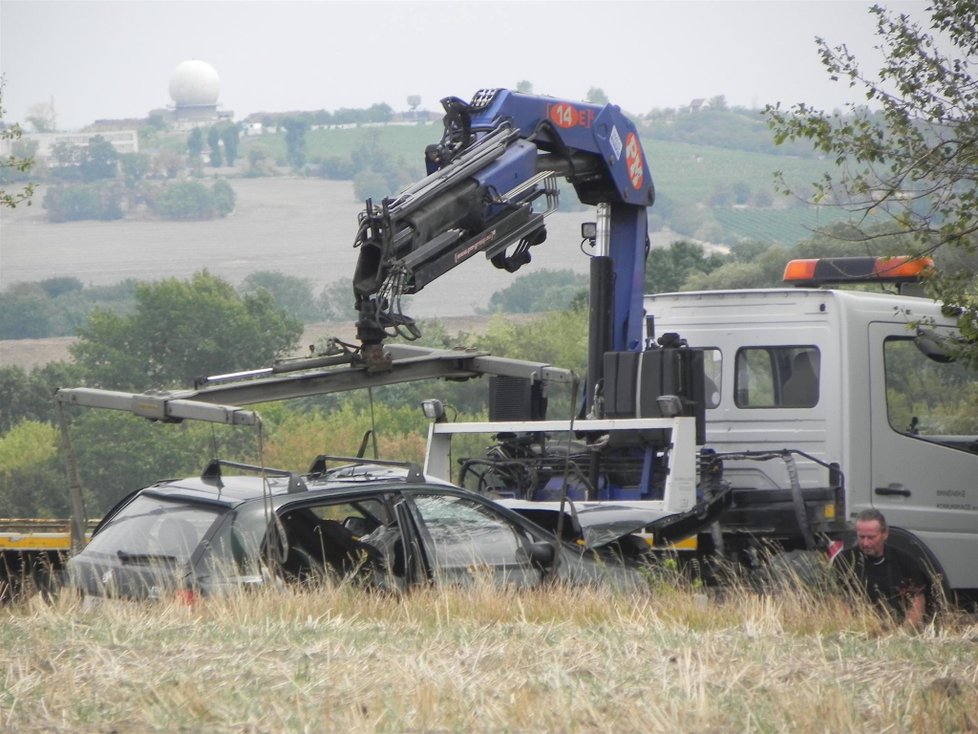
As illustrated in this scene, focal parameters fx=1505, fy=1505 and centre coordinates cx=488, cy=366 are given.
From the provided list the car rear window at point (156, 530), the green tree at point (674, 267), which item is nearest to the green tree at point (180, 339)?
the green tree at point (674, 267)

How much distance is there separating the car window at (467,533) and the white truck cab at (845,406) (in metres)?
2.93

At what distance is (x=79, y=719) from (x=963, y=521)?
8619 mm

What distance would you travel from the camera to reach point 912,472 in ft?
40.3

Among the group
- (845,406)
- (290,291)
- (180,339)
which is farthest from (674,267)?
(845,406)

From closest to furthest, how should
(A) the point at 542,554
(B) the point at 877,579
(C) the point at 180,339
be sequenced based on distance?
(A) the point at 542,554 < (B) the point at 877,579 < (C) the point at 180,339

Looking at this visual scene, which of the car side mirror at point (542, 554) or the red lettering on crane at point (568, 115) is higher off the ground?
the red lettering on crane at point (568, 115)

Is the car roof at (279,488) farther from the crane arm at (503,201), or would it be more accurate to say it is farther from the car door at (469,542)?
the crane arm at (503,201)

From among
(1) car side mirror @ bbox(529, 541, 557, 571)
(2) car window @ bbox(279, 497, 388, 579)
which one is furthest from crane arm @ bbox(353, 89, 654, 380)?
(1) car side mirror @ bbox(529, 541, 557, 571)

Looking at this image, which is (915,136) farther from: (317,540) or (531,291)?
(531,291)

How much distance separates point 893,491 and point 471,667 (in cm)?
643

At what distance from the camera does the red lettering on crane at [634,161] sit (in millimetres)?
13516

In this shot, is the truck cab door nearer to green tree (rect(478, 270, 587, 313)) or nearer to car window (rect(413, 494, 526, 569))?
car window (rect(413, 494, 526, 569))

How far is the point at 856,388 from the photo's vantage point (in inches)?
472

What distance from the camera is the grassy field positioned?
575cm
